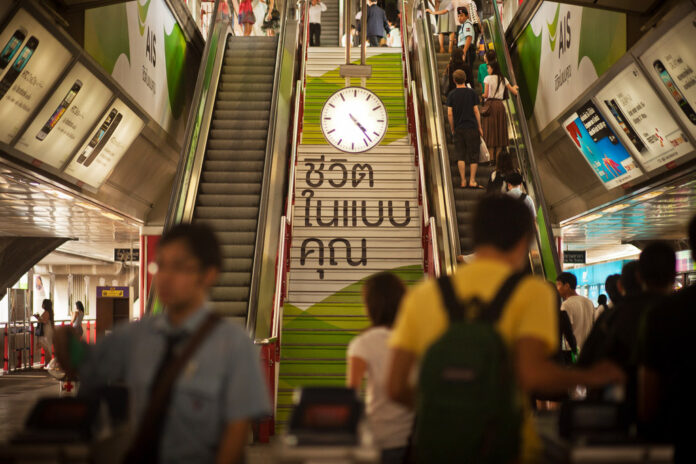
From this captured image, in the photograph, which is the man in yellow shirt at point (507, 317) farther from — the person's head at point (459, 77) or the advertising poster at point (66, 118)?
the person's head at point (459, 77)

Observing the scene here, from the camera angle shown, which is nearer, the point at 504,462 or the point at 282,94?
the point at 504,462

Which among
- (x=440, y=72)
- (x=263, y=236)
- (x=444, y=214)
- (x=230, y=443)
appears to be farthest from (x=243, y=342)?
(x=440, y=72)

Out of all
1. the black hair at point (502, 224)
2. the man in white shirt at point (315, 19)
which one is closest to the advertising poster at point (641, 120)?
the black hair at point (502, 224)

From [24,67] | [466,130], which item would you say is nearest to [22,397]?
[24,67]

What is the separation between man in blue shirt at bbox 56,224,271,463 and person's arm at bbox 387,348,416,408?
0.41m

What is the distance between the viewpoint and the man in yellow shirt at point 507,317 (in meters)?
2.19

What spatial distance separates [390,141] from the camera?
12.5 metres

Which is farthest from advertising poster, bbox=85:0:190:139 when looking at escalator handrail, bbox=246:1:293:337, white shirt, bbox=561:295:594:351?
white shirt, bbox=561:295:594:351

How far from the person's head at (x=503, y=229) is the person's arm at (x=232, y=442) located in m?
0.91

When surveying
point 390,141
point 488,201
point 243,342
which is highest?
point 390,141

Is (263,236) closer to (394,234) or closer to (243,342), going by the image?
(394,234)

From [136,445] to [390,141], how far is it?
34.8ft

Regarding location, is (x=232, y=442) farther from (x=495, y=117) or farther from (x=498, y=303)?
(x=495, y=117)

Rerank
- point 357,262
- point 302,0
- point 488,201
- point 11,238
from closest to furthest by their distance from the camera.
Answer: point 488,201 → point 357,262 → point 302,0 → point 11,238
